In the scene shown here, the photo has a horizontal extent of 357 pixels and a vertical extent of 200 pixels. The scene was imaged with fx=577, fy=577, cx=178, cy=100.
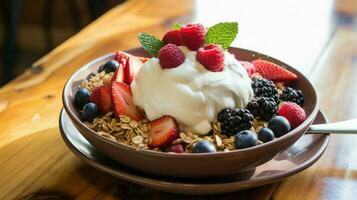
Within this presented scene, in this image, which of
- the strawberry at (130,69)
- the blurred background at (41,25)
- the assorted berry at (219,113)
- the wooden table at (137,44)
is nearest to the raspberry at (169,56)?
the assorted berry at (219,113)

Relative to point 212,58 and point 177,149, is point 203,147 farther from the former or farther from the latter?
point 212,58

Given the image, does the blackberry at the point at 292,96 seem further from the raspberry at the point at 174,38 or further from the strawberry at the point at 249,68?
the raspberry at the point at 174,38

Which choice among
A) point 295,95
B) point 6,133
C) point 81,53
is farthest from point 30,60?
point 295,95

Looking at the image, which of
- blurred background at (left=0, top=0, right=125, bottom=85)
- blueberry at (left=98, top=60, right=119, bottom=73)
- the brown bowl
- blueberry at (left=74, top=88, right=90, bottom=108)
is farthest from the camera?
blurred background at (left=0, top=0, right=125, bottom=85)

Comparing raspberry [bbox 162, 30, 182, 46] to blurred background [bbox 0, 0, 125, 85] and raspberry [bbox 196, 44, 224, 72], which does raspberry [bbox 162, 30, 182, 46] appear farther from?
blurred background [bbox 0, 0, 125, 85]

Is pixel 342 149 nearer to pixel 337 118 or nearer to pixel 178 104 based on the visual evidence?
pixel 337 118

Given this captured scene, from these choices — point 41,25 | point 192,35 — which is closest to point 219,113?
point 192,35

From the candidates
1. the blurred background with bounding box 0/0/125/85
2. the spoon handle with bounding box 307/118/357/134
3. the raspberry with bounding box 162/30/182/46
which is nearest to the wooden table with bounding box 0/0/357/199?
the spoon handle with bounding box 307/118/357/134
